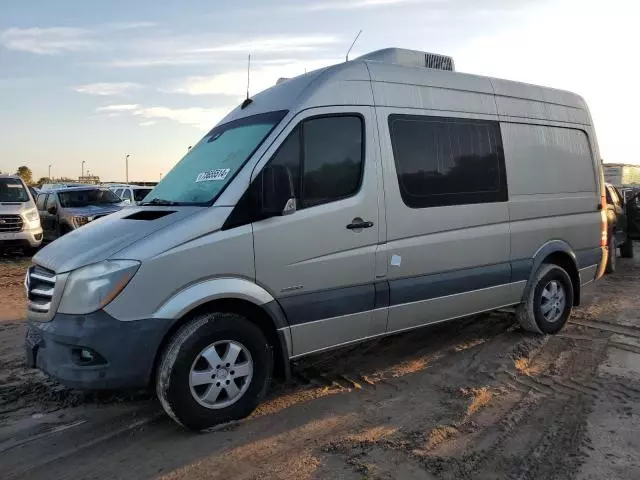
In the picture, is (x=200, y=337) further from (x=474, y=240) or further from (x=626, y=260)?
(x=626, y=260)

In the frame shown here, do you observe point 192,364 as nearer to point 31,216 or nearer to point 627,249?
point 31,216

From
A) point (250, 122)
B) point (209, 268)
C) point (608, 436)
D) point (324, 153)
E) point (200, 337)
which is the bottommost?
point (608, 436)

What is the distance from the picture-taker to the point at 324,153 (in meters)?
4.37

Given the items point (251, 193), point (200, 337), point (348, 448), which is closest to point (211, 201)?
point (251, 193)

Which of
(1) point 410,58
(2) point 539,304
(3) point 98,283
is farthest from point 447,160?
(3) point 98,283

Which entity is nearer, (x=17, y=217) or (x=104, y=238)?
(x=104, y=238)

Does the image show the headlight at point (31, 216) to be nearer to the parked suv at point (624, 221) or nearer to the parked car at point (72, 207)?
the parked car at point (72, 207)

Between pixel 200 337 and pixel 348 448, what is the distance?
1.23 m

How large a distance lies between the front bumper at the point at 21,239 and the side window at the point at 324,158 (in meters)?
10.7

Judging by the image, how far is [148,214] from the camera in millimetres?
Result: 4195

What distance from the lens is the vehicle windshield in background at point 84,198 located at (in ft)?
48.9

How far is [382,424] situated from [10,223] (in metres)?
11.5

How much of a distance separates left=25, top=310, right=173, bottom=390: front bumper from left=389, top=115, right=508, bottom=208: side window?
2442 millimetres

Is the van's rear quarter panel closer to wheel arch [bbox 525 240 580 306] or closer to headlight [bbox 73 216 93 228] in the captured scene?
wheel arch [bbox 525 240 580 306]
